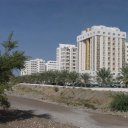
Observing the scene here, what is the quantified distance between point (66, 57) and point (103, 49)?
1489 inches

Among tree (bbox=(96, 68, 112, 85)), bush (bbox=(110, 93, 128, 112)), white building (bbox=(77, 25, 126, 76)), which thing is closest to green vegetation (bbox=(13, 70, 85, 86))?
tree (bbox=(96, 68, 112, 85))

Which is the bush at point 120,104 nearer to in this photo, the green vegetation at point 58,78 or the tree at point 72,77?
the green vegetation at point 58,78

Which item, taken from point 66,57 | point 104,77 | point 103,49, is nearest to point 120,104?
point 104,77

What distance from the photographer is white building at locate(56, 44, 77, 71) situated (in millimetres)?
192250

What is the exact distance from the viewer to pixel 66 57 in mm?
193125

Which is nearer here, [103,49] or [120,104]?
[120,104]

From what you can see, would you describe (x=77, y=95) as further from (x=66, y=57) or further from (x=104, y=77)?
(x=66, y=57)

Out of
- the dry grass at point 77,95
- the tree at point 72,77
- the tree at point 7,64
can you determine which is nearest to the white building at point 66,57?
the tree at point 72,77

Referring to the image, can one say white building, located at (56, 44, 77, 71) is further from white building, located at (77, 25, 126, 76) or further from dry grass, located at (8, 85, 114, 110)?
dry grass, located at (8, 85, 114, 110)

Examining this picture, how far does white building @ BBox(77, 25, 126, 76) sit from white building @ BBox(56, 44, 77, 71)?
23.5 metres

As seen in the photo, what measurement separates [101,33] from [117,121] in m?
137

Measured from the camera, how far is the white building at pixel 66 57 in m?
192

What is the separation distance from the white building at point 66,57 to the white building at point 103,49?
23.5 meters

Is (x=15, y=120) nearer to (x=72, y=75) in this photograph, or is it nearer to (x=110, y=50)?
(x=72, y=75)
